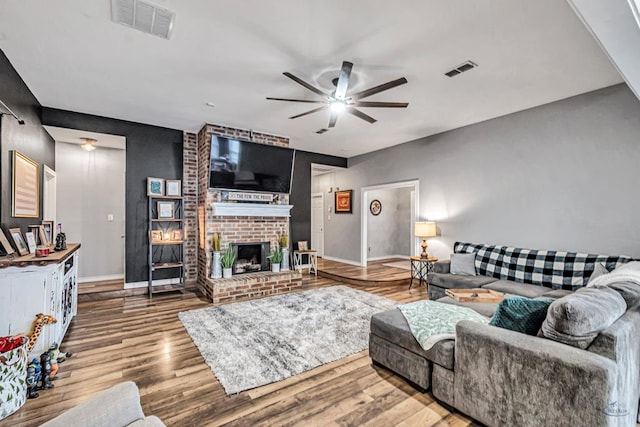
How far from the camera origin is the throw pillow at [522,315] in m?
1.76

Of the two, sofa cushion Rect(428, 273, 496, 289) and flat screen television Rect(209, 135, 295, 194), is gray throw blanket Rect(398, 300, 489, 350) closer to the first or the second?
sofa cushion Rect(428, 273, 496, 289)

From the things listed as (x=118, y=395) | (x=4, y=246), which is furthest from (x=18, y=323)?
(x=118, y=395)

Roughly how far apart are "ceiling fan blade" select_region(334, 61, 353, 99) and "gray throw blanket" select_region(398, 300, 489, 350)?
215 centimetres

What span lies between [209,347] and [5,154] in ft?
8.57

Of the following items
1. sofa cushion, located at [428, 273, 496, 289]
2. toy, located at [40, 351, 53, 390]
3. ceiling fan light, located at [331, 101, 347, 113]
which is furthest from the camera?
sofa cushion, located at [428, 273, 496, 289]

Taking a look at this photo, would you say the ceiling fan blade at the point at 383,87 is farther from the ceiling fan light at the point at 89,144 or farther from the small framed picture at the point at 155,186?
the ceiling fan light at the point at 89,144

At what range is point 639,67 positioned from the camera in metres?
2.14

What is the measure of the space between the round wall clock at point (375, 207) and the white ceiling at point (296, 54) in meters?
3.96

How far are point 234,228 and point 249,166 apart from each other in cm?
113

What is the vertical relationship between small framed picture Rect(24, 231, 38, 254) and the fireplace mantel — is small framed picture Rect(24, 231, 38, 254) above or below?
below

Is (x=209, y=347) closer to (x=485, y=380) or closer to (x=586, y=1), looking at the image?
(x=485, y=380)

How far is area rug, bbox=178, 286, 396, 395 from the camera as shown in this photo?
249 cm

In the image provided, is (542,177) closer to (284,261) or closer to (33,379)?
(284,261)

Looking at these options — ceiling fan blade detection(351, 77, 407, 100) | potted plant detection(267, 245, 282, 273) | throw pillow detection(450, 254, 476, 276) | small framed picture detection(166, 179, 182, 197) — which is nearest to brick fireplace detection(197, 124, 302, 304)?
potted plant detection(267, 245, 282, 273)
